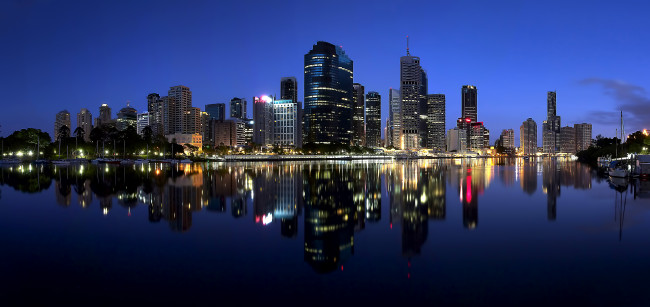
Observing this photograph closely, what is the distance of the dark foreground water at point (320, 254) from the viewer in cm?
899

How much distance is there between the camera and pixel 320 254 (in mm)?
12516

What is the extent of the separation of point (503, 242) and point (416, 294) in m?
7.01

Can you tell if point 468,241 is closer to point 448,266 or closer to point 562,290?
point 448,266

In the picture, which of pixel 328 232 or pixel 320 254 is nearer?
pixel 320 254

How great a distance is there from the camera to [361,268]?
10977mm

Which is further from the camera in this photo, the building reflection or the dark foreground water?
the building reflection

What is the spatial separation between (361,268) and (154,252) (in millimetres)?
6496

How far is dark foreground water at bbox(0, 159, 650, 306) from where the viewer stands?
29.5 ft

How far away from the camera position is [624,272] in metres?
10.8

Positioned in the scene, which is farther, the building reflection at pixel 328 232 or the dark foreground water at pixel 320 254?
the building reflection at pixel 328 232

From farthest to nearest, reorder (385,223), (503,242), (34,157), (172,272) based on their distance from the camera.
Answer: (34,157), (385,223), (503,242), (172,272)

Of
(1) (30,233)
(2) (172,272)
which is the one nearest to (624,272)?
(2) (172,272)

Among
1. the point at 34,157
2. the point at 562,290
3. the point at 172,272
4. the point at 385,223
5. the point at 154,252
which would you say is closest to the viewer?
the point at 562,290

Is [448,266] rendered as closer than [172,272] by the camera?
No
